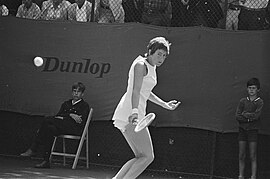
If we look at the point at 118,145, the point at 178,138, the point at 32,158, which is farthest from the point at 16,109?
the point at 178,138

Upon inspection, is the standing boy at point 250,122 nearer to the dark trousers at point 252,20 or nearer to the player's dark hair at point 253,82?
the player's dark hair at point 253,82

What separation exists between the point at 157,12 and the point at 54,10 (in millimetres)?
1917

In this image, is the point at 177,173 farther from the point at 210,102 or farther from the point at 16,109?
the point at 16,109

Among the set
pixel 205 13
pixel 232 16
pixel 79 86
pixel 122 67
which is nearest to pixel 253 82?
pixel 232 16

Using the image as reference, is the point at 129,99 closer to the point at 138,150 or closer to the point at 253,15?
the point at 138,150

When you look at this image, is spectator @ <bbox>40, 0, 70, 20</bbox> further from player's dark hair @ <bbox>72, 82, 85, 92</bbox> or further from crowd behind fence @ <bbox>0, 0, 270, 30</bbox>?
player's dark hair @ <bbox>72, 82, 85, 92</bbox>

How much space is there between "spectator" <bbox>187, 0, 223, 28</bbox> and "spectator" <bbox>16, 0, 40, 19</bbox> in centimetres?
284

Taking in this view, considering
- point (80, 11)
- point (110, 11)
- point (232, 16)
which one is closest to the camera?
point (232, 16)

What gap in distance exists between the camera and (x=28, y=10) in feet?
42.2

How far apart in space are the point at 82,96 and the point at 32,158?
150cm

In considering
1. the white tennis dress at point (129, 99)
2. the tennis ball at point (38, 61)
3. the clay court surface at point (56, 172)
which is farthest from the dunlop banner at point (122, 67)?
the white tennis dress at point (129, 99)

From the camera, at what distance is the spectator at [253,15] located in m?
11.5

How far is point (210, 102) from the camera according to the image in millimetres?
11367

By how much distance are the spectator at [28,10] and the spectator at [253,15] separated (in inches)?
145
